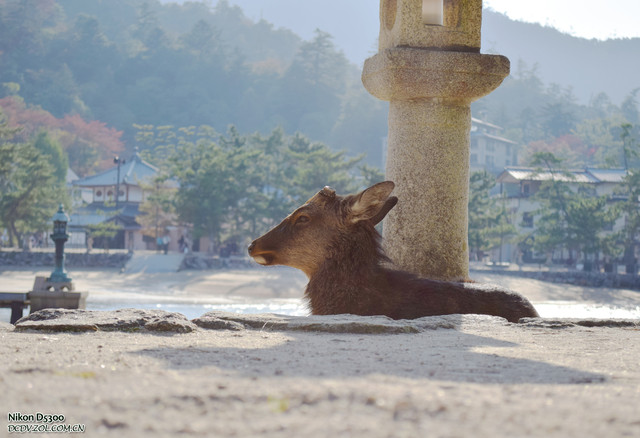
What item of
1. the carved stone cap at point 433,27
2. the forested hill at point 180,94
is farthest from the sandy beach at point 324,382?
the forested hill at point 180,94

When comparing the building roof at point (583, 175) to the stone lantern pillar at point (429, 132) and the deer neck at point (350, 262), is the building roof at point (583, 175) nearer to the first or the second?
the stone lantern pillar at point (429, 132)

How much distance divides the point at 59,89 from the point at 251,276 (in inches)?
1486

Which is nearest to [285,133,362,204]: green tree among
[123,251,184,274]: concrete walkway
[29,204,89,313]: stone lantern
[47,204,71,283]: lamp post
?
[123,251,184,274]: concrete walkway

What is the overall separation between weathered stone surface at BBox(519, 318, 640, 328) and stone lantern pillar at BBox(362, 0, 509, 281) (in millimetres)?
1083

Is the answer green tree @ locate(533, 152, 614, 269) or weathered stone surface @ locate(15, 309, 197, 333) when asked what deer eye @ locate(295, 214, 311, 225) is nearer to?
weathered stone surface @ locate(15, 309, 197, 333)

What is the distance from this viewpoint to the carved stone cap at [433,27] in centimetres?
589

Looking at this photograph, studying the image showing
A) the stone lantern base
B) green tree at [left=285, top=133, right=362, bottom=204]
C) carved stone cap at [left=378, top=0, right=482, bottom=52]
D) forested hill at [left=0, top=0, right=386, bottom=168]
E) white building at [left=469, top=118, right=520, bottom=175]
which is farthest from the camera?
forested hill at [left=0, top=0, right=386, bottom=168]

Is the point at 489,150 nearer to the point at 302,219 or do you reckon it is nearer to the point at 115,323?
the point at 302,219

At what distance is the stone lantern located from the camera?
45.3 feet

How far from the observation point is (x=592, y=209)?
33.7 m

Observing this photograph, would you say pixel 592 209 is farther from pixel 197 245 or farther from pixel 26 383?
pixel 26 383

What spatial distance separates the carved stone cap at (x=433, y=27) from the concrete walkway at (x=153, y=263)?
1229 inches

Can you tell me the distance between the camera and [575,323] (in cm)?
464

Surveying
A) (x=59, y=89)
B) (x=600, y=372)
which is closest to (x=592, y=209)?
(x=600, y=372)
